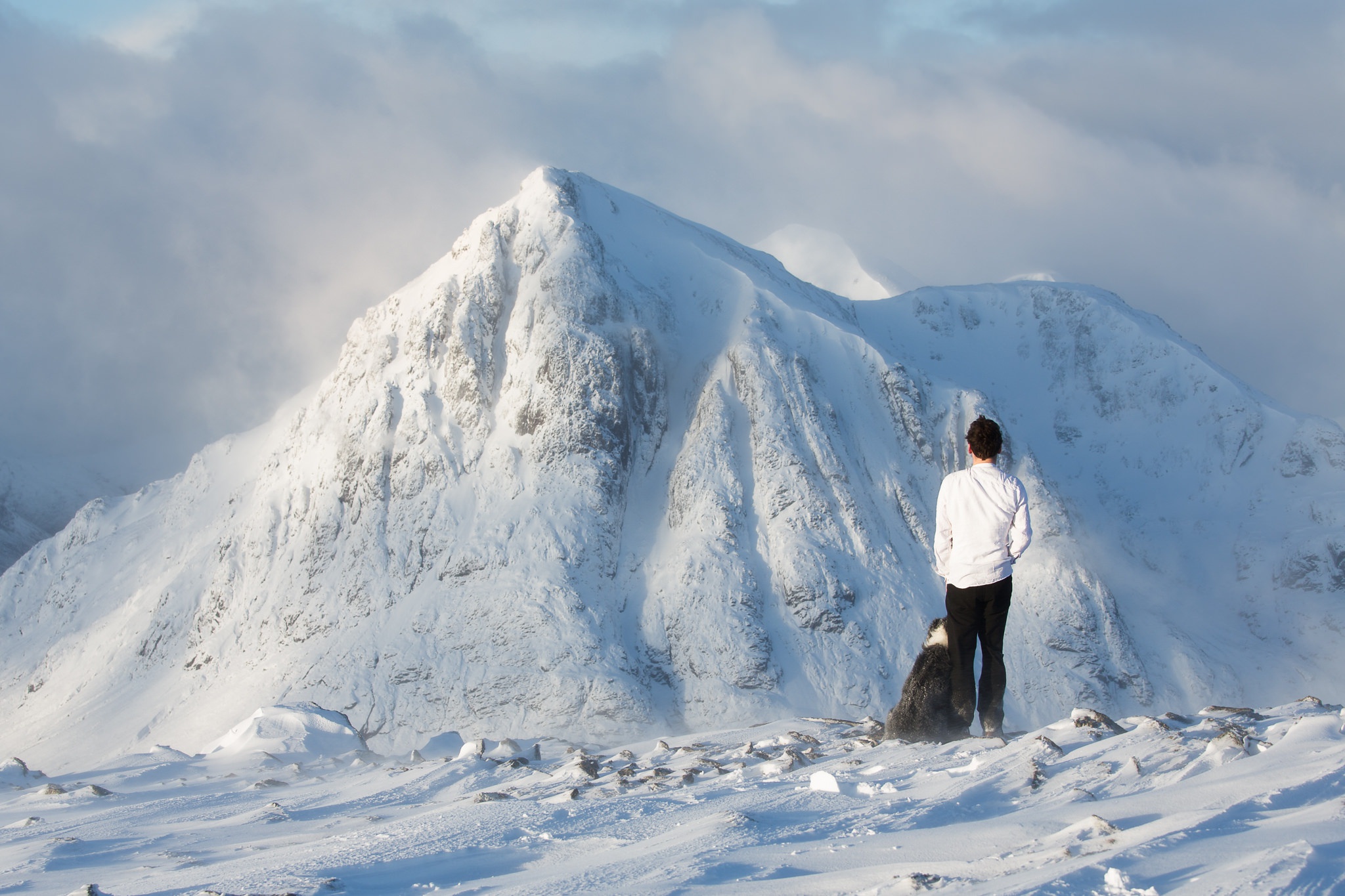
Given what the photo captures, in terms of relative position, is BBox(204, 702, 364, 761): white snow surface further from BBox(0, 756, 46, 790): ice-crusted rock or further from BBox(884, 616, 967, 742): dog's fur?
BBox(884, 616, 967, 742): dog's fur

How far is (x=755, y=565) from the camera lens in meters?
51.8

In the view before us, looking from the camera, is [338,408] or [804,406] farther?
[338,408]

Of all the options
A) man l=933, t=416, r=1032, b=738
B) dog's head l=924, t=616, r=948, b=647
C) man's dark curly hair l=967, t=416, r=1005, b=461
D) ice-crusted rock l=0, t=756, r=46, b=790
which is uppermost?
man's dark curly hair l=967, t=416, r=1005, b=461

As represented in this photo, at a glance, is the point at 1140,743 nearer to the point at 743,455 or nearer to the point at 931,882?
the point at 931,882

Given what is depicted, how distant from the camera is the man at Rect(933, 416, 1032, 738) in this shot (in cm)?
805

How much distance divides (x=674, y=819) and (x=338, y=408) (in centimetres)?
5896

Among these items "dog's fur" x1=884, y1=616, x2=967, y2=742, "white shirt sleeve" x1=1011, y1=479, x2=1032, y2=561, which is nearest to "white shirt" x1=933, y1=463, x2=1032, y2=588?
"white shirt sleeve" x1=1011, y1=479, x2=1032, y2=561

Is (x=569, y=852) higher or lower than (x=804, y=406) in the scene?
lower

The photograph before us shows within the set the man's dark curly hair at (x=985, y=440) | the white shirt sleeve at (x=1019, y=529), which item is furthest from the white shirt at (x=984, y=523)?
the man's dark curly hair at (x=985, y=440)

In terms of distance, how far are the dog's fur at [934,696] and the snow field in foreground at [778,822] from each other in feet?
0.90

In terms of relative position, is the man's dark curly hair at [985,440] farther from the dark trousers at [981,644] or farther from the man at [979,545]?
the dark trousers at [981,644]

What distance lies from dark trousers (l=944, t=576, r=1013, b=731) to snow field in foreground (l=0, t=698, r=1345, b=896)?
46cm

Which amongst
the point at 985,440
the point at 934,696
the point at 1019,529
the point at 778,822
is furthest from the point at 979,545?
the point at 778,822

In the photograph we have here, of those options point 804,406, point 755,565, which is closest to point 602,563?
point 755,565
